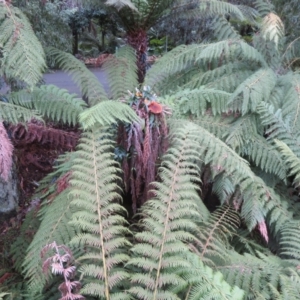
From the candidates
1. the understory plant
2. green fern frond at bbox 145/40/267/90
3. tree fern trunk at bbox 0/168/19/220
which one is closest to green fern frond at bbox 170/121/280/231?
the understory plant

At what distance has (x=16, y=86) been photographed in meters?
3.02

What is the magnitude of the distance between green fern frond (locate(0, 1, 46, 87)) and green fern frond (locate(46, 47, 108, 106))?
47 cm

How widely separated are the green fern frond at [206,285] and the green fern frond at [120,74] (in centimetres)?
139

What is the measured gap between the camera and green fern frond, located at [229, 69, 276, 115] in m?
2.27

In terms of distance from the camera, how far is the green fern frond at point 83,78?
250 cm

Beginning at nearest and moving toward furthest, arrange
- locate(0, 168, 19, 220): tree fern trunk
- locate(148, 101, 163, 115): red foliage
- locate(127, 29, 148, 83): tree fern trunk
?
locate(148, 101, 163, 115): red foliage → locate(0, 168, 19, 220): tree fern trunk → locate(127, 29, 148, 83): tree fern trunk

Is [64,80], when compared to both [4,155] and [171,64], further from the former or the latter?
[4,155]

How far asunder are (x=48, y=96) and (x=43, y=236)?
104 cm

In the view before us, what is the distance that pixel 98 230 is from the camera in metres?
1.47

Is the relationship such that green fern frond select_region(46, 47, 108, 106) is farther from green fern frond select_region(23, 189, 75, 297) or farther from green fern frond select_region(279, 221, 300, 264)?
green fern frond select_region(279, 221, 300, 264)

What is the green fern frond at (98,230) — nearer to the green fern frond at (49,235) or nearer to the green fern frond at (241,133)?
the green fern frond at (49,235)

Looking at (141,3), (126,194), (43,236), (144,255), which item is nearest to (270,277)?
(144,255)

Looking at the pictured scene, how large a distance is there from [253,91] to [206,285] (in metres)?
1.41

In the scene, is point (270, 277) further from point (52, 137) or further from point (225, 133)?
point (52, 137)
